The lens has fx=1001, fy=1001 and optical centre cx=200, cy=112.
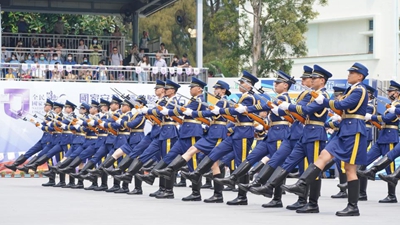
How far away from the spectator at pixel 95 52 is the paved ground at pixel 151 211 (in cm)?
1299

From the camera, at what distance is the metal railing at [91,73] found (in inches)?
1064

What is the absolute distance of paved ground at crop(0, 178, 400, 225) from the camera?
12.0m

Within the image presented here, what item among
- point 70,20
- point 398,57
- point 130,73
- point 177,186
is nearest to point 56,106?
point 177,186

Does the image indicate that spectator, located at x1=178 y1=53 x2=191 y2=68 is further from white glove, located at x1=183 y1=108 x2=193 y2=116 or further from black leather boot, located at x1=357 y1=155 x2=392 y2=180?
black leather boot, located at x1=357 y1=155 x2=392 y2=180

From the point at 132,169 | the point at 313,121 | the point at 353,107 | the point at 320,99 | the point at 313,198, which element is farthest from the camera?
the point at 132,169

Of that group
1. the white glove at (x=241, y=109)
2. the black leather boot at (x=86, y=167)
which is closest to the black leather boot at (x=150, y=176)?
the white glove at (x=241, y=109)

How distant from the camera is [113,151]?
18906 millimetres

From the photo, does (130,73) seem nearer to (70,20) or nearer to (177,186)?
(177,186)

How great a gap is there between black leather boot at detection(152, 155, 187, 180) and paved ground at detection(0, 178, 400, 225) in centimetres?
43

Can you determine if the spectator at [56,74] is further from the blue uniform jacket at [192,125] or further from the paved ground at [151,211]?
the blue uniform jacket at [192,125]

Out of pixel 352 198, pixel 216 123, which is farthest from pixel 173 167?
pixel 352 198

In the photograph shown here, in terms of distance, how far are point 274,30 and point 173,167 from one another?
2116cm

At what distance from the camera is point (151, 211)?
13.6 m

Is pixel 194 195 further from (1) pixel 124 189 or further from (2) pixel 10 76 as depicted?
(2) pixel 10 76
